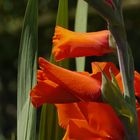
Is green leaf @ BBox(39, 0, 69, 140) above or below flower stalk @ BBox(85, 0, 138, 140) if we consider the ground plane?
below

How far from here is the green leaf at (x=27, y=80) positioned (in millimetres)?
1228

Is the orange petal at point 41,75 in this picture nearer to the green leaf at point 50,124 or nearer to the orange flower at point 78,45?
the orange flower at point 78,45

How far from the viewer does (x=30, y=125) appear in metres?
1.23

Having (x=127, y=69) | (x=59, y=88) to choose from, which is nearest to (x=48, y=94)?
(x=59, y=88)

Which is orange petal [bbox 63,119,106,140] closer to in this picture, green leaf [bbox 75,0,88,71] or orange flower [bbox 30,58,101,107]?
orange flower [bbox 30,58,101,107]

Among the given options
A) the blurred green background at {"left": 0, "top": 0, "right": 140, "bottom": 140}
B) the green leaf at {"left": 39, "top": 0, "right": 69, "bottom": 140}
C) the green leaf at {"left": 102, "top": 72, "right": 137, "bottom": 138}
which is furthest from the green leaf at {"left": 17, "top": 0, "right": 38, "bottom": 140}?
the blurred green background at {"left": 0, "top": 0, "right": 140, "bottom": 140}

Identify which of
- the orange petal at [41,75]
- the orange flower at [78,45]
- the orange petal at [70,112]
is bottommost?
the orange petal at [70,112]

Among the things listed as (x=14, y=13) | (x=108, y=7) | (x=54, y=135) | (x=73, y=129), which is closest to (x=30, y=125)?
(x=54, y=135)

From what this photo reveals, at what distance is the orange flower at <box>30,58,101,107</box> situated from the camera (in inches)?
38.3

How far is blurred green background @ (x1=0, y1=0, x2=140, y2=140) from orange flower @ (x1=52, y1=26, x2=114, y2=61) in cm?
221

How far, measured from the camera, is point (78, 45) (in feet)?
3.33

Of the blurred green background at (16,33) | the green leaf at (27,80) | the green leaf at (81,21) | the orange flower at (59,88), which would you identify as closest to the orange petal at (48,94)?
the orange flower at (59,88)

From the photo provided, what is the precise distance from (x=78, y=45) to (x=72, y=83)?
0.21 ft

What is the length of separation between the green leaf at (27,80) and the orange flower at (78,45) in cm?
21
